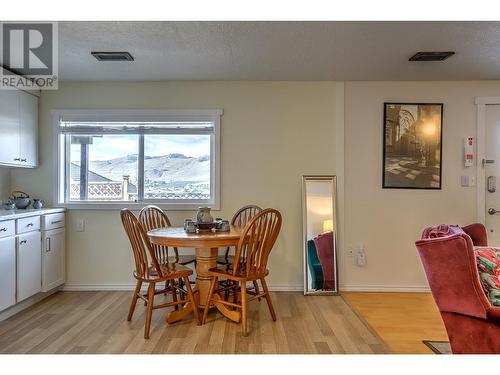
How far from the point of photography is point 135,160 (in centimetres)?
385

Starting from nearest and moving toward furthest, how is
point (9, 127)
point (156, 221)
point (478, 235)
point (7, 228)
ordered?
point (478, 235), point (7, 228), point (9, 127), point (156, 221)

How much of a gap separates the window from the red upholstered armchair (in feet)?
7.89

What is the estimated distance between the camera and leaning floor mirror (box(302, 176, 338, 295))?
365 cm

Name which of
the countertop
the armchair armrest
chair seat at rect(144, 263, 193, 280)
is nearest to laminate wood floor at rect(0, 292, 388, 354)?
chair seat at rect(144, 263, 193, 280)

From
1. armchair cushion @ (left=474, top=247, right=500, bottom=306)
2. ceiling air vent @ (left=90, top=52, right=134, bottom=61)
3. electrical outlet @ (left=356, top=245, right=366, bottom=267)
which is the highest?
ceiling air vent @ (left=90, top=52, right=134, bottom=61)

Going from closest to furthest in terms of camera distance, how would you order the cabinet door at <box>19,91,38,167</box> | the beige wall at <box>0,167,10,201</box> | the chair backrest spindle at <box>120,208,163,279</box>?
1. the chair backrest spindle at <box>120,208,163,279</box>
2. the cabinet door at <box>19,91,38,167</box>
3. the beige wall at <box>0,167,10,201</box>

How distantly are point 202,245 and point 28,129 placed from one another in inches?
96.7

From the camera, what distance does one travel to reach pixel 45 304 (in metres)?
3.30

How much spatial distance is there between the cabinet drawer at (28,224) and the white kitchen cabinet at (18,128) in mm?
606

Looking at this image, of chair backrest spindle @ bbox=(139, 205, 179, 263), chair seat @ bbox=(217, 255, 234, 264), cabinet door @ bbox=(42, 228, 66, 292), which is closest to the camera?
chair seat @ bbox=(217, 255, 234, 264)

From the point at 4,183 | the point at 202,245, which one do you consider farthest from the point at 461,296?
the point at 4,183

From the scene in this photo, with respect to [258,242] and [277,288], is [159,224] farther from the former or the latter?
[277,288]

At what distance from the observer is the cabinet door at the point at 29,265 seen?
2.99 meters

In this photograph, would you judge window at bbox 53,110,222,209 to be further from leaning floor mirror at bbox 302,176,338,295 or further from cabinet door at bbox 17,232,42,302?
leaning floor mirror at bbox 302,176,338,295
